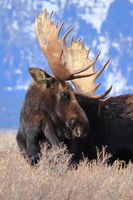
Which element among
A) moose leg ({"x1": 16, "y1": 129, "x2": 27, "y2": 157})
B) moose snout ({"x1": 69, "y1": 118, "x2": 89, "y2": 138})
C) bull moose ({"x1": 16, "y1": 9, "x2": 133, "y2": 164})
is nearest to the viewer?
moose snout ({"x1": 69, "y1": 118, "x2": 89, "y2": 138})

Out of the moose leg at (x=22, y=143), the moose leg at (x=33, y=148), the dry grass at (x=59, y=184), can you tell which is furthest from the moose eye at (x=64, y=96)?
the moose leg at (x=22, y=143)

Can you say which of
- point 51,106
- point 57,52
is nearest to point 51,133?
point 51,106

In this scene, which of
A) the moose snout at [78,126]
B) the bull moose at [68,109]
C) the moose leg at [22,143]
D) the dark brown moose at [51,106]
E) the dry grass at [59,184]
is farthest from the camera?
the moose leg at [22,143]

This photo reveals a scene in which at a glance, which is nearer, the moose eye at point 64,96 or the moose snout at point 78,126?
the moose snout at point 78,126

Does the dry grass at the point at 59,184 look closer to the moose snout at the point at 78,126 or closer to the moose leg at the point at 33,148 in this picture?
the moose snout at the point at 78,126

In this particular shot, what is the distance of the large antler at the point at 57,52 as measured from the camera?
644 cm

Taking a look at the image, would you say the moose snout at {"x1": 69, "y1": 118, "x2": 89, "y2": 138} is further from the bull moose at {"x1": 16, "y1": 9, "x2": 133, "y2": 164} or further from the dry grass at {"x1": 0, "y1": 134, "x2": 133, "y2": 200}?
the dry grass at {"x1": 0, "y1": 134, "x2": 133, "y2": 200}

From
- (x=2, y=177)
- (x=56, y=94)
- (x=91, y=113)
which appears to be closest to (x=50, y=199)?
(x=2, y=177)

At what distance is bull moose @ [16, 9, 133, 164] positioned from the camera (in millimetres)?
6258

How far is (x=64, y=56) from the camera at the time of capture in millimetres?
7191

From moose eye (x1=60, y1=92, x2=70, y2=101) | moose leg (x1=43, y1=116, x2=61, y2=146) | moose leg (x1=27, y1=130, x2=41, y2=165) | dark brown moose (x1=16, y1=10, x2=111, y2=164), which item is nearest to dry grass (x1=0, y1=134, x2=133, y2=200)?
moose leg (x1=43, y1=116, x2=61, y2=146)

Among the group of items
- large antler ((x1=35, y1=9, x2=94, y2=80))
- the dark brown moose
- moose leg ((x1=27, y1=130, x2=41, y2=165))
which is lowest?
moose leg ((x1=27, y1=130, x2=41, y2=165))

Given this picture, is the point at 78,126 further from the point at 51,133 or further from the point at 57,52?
the point at 57,52

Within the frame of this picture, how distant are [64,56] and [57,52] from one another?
0.50 meters
